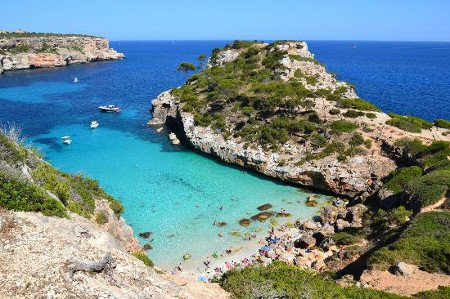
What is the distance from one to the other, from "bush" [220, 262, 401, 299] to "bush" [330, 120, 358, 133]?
1125 inches

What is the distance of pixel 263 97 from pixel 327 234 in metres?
26.1

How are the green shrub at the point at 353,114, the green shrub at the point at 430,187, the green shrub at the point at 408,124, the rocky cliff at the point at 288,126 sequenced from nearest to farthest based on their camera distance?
1. the green shrub at the point at 430,187
2. the rocky cliff at the point at 288,126
3. the green shrub at the point at 408,124
4. the green shrub at the point at 353,114

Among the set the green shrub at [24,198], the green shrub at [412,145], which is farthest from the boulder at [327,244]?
the green shrub at [24,198]

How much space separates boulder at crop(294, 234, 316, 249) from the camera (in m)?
30.1

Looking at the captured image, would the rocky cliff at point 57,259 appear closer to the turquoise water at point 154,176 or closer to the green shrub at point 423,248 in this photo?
the green shrub at point 423,248

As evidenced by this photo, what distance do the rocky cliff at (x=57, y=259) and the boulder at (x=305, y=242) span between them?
1499cm

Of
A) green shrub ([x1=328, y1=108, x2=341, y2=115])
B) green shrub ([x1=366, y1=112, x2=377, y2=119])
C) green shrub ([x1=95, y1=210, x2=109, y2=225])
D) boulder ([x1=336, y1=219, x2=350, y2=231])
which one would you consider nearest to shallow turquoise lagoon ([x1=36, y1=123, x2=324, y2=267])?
boulder ([x1=336, y1=219, x2=350, y2=231])

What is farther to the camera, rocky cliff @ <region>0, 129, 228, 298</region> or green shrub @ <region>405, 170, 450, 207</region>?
green shrub @ <region>405, 170, 450, 207</region>

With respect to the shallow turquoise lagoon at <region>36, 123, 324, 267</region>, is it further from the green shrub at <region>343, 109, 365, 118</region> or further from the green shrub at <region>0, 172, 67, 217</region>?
the green shrub at <region>343, 109, 365, 118</region>

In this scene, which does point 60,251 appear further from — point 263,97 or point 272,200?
point 263,97

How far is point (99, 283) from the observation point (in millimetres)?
12969

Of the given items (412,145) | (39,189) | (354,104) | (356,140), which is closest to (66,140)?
(39,189)

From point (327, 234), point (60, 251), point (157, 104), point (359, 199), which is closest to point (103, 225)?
point (60, 251)

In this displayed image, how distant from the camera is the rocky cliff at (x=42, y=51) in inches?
5290
